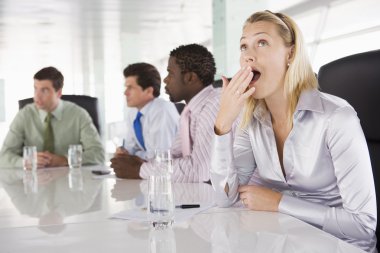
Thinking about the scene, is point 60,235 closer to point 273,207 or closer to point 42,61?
point 273,207

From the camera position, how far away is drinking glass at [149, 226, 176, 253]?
105 cm

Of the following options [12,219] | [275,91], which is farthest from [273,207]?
[12,219]

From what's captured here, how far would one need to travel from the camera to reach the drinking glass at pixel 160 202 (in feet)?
4.06

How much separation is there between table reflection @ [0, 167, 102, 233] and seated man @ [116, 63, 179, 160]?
743mm

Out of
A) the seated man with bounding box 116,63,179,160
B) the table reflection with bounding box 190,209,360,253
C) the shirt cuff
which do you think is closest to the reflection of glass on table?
the seated man with bounding box 116,63,179,160

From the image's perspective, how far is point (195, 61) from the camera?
255 centimetres

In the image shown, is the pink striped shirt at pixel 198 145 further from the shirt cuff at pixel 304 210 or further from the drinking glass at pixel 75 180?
the shirt cuff at pixel 304 210

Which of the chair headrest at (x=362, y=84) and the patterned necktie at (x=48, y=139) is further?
the patterned necktie at (x=48, y=139)

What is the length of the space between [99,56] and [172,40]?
2324mm

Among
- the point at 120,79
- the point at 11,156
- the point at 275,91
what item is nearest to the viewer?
the point at 275,91

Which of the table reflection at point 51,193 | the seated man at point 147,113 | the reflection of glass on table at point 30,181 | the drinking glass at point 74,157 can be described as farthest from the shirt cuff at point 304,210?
the seated man at point 147,113

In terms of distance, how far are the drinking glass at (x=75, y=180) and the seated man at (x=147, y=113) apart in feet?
2.45

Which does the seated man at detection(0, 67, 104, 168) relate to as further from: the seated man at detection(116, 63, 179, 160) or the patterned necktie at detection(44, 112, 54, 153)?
the seated man at detection(116, 63, 179, 160)

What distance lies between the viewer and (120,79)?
13.6 meters
